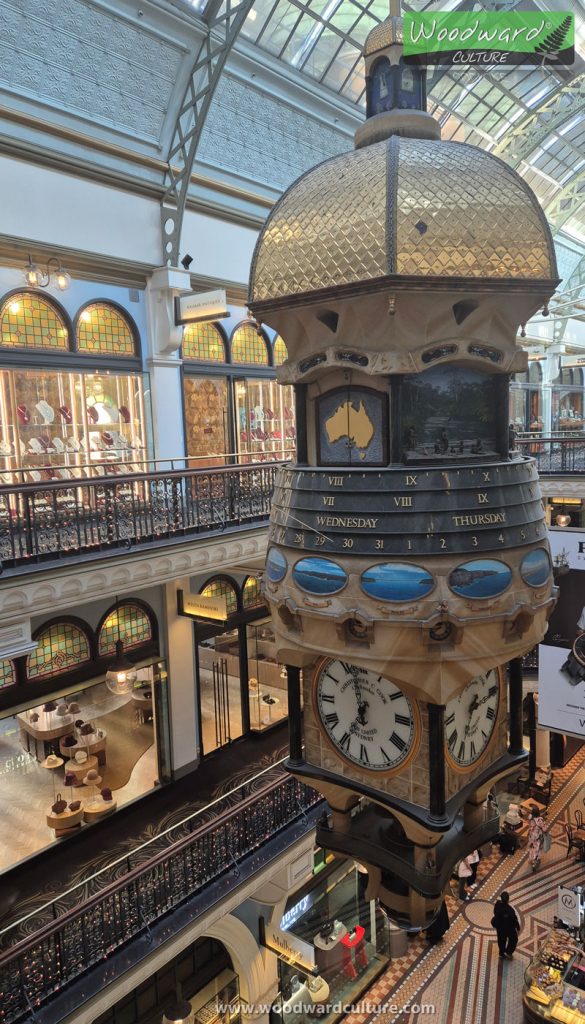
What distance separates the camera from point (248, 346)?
14555 millimetres

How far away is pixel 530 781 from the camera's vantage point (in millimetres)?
16656

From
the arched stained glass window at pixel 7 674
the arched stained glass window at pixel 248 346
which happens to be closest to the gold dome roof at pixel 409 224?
the arched stained glass window at pixel 7 674

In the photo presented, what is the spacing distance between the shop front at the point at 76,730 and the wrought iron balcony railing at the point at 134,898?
1479 millimetres

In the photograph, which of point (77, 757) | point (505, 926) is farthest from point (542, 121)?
point (77, 757)

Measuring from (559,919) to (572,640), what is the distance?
5935 millimetres

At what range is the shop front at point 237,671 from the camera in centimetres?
1234

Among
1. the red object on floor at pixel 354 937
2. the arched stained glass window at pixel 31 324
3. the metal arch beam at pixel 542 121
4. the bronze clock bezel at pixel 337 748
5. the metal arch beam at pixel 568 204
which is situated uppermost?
the metal arch beam at pixel 542 121

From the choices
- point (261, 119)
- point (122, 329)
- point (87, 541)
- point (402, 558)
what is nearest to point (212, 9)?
point (261, 119)

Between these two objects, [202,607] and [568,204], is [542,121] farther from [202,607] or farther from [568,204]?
[202,607]

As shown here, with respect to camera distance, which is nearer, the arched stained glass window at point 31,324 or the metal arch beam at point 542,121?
the arched stained glass window at point 31,324

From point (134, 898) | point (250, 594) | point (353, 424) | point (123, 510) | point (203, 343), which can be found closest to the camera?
point (353, 424)

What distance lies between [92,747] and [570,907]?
848cm

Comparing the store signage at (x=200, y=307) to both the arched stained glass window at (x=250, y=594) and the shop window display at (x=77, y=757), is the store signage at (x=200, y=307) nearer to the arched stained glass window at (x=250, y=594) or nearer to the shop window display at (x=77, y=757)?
the arched stained glass window at (x=250, y=594)

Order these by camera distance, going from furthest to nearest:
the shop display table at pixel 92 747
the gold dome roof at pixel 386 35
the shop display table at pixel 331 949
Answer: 1. the shop display table at pixel 331 949
2. the shop display table at pixel 92 747
3. the gold dome roof at pixel 386 35
